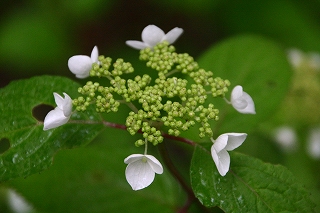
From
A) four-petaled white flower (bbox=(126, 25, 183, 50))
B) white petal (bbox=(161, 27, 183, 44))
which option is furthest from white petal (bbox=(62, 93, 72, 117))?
white petal (bbox=(161, 27, 183, 44))

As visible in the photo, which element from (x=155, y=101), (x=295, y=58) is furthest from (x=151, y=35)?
(x=295, y=58)

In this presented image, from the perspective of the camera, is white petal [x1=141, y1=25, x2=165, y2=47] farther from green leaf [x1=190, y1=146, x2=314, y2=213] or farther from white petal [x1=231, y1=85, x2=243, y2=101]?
green leaf [x1=190, y1=146, x2=314, y2=213]

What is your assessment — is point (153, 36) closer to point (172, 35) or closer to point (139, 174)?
point (172, 35)

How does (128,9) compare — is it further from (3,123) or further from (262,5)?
(3,123)

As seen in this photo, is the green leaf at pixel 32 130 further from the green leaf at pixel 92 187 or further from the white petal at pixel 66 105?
the green leaf at pixel 92 187

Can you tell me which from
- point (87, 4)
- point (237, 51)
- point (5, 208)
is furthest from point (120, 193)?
point (87, 4)

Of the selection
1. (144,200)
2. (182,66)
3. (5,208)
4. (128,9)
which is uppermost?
(182,66)
